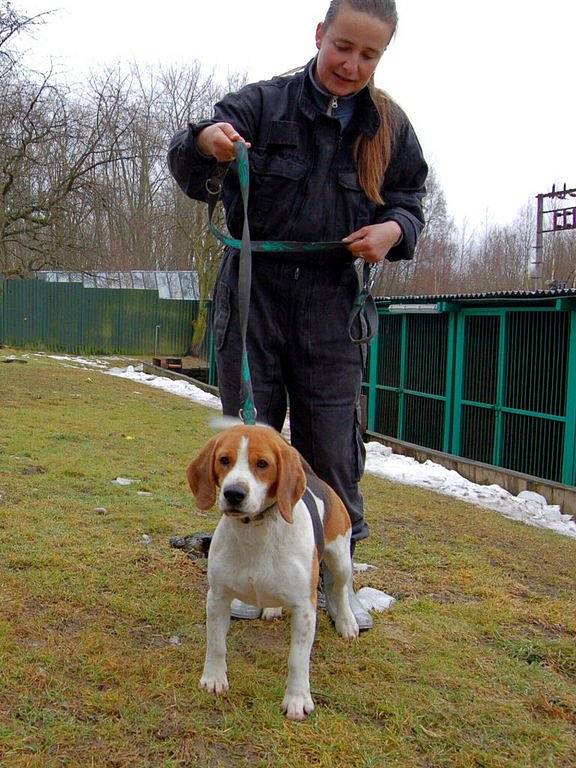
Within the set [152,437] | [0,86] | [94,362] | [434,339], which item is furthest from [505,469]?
[94,362]

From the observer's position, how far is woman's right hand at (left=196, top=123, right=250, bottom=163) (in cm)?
274

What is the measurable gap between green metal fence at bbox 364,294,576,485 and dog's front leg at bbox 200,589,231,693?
26.7ft

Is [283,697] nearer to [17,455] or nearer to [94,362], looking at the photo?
[17,455]

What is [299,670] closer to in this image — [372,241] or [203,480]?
[203,480]

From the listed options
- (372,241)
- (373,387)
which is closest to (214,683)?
(372,241)

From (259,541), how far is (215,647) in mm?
405

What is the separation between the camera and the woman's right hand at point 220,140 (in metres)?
2.74

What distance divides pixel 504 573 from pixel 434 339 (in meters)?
8.79

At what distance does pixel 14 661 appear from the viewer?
2.66 meters

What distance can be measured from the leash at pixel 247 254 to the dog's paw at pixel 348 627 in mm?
948

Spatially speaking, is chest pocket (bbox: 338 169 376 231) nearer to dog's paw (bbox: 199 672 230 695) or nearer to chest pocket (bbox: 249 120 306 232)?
chest pocket (bbox: 249 120 306 232)

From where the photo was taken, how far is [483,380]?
465 inches

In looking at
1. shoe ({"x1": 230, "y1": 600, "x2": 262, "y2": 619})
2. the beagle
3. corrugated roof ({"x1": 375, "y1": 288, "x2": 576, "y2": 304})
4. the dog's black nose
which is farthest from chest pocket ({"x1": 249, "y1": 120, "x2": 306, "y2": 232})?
corrugated roof ({"x1": 375, "y1": 288, "x2": 576, "y2": 304})

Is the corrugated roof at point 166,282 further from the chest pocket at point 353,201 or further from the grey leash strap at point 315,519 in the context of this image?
the grey leash strap at point 315,519
